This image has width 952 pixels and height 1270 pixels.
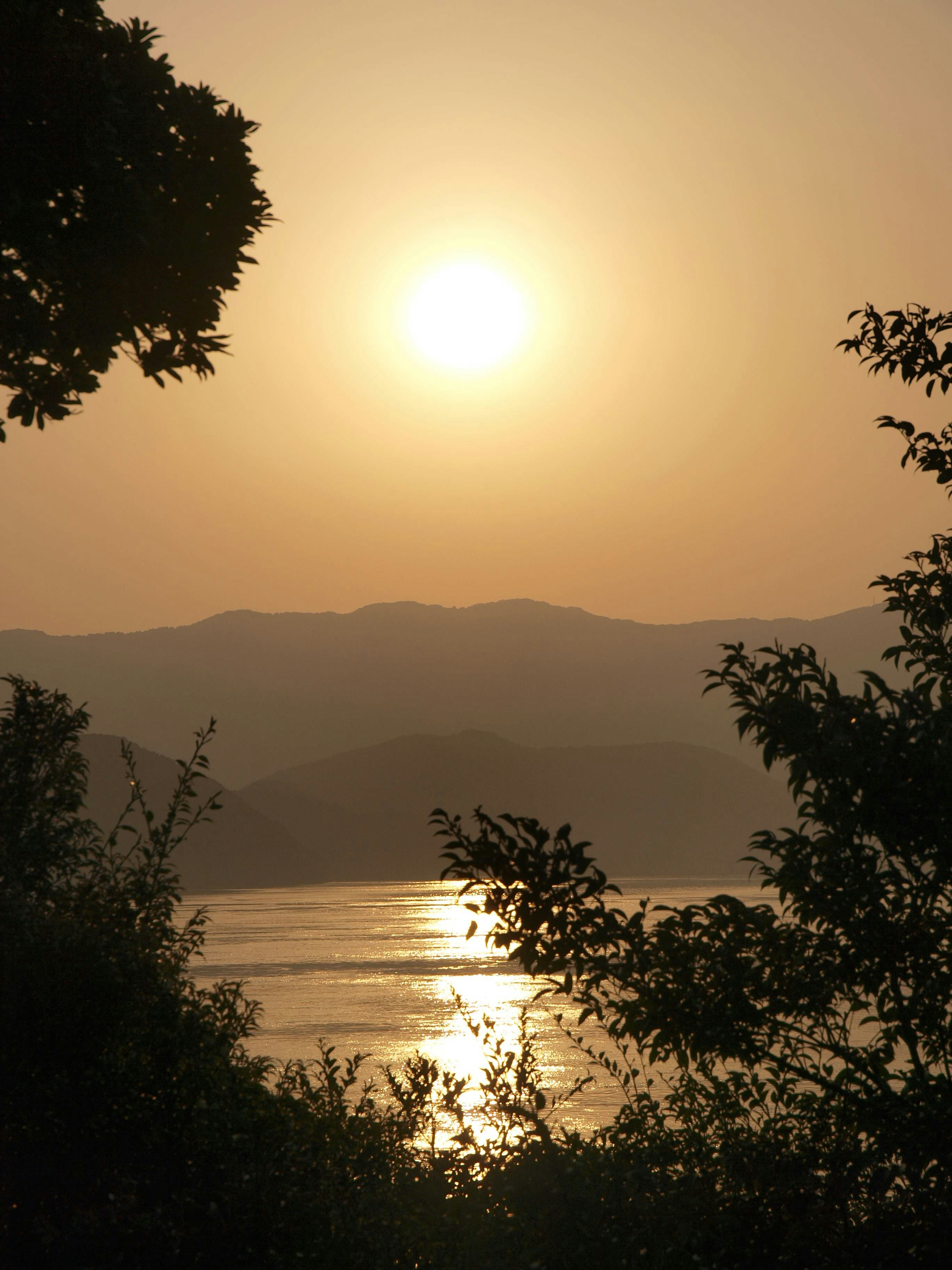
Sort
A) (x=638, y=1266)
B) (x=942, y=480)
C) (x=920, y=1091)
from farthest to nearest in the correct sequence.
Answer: (x=942, y=480), (x=920, y=1091), (x=638, y=1266)

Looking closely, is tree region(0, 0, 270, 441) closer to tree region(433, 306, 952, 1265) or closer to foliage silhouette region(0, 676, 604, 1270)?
foliage silhouette region(0, 676, 604, 1270)

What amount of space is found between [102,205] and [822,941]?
8.19 metres

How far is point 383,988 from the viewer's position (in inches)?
2645

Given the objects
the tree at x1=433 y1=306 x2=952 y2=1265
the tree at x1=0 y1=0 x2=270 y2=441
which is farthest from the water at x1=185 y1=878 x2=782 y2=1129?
the tree at x1=0 y1=0 x2=270 y2=441

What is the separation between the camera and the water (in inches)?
1618

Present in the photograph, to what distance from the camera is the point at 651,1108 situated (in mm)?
8305

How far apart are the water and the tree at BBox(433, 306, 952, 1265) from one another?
53 cm

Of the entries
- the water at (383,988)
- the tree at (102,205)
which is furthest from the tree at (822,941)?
the tree at (102,205)

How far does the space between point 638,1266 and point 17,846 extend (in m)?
8.14

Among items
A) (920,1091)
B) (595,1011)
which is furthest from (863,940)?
(595,1011)

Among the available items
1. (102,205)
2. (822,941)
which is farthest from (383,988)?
(822,941)

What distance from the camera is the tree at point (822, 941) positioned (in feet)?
20.3

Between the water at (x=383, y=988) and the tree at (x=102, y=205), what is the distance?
17.6ft

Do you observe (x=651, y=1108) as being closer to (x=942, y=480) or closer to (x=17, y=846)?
(x=942, y=480)
